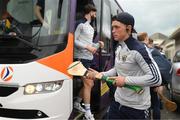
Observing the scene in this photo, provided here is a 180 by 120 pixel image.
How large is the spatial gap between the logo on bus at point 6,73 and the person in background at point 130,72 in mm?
1689

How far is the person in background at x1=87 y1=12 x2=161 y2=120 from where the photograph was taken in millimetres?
3592

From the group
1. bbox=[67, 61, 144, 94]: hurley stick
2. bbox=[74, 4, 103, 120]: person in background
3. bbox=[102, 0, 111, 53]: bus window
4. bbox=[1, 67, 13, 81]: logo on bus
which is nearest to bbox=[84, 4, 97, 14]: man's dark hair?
bbox=[74, 4, 103, 120]: person in background

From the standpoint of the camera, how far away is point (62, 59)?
5227 millimetres

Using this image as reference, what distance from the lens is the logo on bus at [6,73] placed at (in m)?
5.11

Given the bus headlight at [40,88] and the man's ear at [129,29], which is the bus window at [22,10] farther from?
the man's ear at [129,29]

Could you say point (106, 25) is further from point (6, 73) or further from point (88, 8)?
point (6, 73)

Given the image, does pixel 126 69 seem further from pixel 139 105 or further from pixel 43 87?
pixel 43 87

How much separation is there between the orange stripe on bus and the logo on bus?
0.43 m

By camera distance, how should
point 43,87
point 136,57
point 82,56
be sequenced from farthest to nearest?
point 82,56
point 43,87
point 136,57

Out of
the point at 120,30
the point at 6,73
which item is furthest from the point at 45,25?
the point at 120,30

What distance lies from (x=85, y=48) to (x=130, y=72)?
6.99 ft

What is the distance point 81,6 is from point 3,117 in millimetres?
2331

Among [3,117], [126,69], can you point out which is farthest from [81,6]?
[126,69]

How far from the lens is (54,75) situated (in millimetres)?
5148
